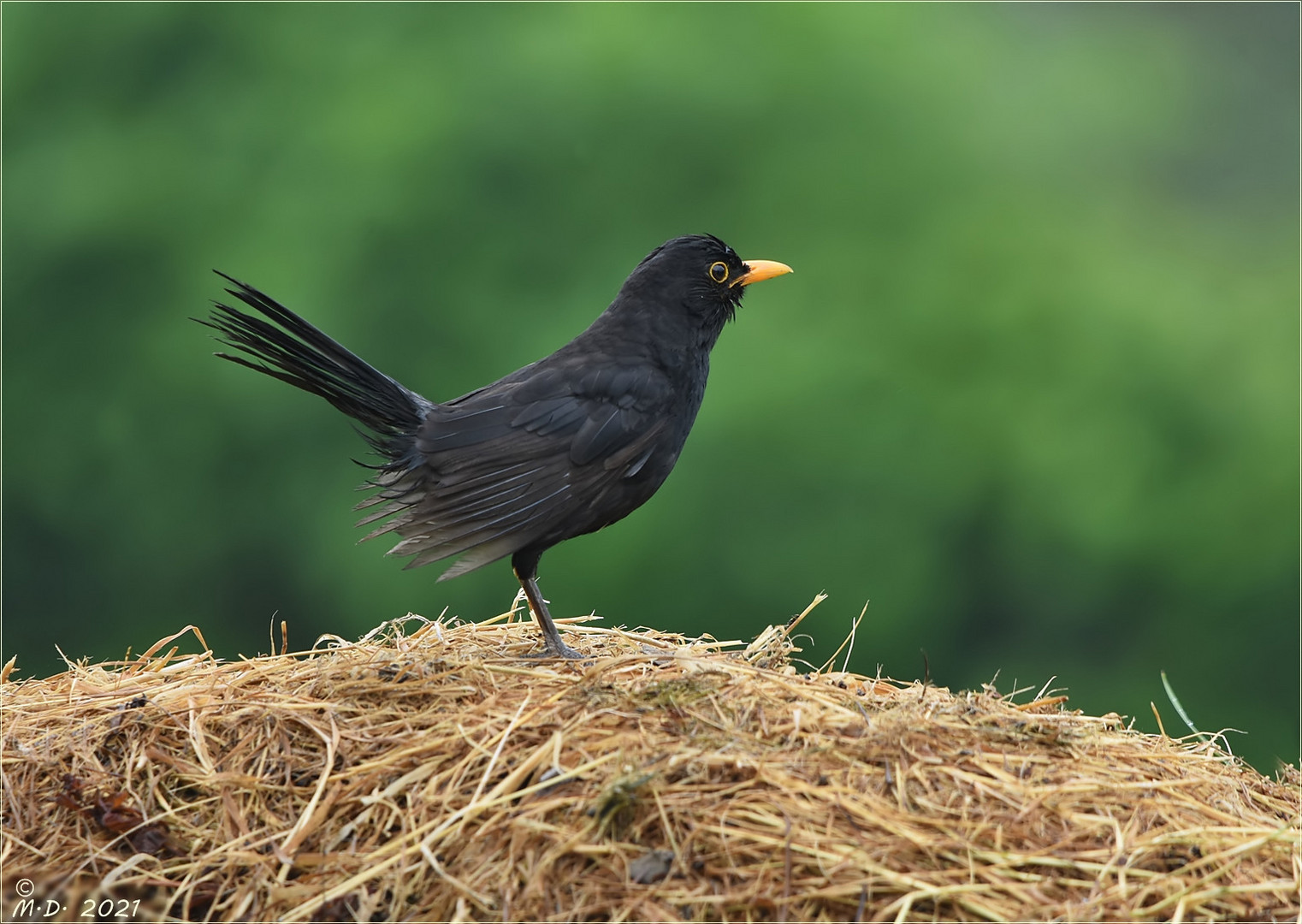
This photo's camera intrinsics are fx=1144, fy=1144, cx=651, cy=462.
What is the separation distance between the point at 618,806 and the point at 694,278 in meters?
2.30

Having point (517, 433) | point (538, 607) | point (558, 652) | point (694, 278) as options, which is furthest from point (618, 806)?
point (694, 278)

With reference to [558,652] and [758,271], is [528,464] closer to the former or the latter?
[558,652]

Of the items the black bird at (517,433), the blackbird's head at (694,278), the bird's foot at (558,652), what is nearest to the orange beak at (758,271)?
the blackbird's head at (694,278)

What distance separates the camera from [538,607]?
3.47 meters

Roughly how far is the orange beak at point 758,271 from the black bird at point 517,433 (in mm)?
355

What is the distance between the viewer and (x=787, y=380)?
707cm

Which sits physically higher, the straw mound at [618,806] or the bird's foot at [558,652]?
the straw mound at [618,806]

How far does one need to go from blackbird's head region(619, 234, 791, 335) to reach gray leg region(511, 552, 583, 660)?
1.06m

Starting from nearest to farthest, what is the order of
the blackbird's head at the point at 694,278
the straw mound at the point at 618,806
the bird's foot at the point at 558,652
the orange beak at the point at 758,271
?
1. the straw mound at the point at 618,806
2. the bird's foot at the point at 558,652
3. the blackbird's head at the point at 694,278
4. the orange beak at the point at 758,271

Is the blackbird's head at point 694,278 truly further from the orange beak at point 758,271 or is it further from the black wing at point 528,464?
the black wing at point 528,464

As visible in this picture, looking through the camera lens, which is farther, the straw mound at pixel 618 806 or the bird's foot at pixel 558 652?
the bird's foot at pixel 558 652

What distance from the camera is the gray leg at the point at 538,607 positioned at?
3.40 meters

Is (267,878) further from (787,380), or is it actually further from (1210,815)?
(787,380)

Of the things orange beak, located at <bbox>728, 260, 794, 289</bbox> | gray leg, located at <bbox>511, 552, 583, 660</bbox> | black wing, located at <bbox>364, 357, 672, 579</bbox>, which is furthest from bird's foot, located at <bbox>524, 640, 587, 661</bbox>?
orange beak, located at <bbox>728, 260, 794, 289</bbox>
